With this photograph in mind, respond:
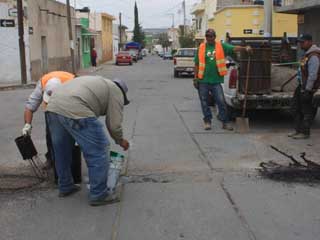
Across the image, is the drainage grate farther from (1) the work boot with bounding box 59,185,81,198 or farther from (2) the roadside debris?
(2) the roadside debris

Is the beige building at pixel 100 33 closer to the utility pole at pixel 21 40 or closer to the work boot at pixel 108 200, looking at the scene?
the utility pole at pixel 21 40

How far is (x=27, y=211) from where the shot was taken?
17.6 feet

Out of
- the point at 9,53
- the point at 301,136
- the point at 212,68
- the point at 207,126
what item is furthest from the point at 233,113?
the point at 9,53

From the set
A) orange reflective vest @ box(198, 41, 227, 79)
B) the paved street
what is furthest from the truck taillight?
the paved street

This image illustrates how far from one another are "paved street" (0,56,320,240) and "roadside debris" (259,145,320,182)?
0.18 metres

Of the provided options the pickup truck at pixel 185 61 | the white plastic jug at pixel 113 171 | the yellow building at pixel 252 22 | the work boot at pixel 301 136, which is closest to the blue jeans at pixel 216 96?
the work boot at pixel 301 136

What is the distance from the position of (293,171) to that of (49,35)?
2773 cm

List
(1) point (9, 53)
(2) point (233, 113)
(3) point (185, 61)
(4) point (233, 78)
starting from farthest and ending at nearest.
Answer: (3) point (185, 61) < (1) point (9, 53) < (2) point (233, 113) < (4) point (233, 78)

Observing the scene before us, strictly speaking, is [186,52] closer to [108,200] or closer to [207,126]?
[207,126]

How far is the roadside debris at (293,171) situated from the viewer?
21.3 feet

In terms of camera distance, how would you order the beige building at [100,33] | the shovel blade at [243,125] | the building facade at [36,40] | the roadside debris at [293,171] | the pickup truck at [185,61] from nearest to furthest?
the roadside debris at [293,171], the shovel blade at [243,125], the building facade at [36,40], the pickup truck at [185,61], the beige building at [100,33]

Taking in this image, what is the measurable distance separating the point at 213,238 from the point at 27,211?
200 centimetres

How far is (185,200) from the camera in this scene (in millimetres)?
5656

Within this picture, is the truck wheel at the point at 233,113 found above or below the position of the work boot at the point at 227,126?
above
